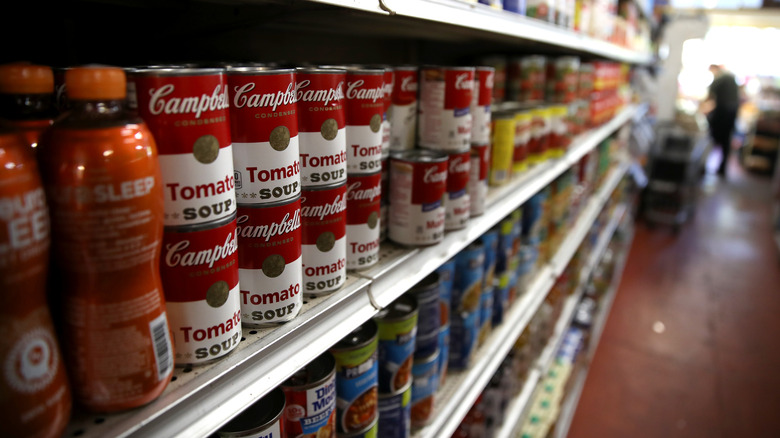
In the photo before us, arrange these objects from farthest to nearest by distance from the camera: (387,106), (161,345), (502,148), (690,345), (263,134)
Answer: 1. (690,345)
2. (502,148)
3. (387,106)
4. (263,134)
5. (161,345)

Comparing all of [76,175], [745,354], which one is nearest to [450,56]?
[76,175]

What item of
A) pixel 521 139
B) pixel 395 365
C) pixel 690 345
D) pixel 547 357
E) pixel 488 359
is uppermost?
pixel 521 139

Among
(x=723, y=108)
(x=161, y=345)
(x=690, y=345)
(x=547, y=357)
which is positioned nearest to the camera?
(x=161, y=345)

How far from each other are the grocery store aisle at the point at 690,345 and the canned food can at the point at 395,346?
1.91 m

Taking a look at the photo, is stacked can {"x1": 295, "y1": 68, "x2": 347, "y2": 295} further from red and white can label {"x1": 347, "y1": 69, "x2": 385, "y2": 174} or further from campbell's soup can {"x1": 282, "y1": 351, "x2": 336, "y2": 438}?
campbell's soup can {"x1": 282, "y1": 351, "x2": 336, "y2": 438}

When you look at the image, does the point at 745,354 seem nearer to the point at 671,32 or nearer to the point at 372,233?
the point at 372,233

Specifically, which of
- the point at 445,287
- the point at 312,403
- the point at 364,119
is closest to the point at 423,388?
the point at 445,287

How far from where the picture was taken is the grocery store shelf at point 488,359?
1.37 m

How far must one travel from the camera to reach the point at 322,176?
0.83 m

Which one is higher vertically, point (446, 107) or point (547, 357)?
point (446, 107)

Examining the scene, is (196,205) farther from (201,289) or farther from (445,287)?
(445,287)

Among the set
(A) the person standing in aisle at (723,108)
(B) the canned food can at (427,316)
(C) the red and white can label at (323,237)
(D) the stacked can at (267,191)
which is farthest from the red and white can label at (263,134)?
(A) the person standing in aisle at (723,108)

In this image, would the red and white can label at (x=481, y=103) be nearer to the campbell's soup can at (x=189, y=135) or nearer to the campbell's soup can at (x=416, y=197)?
the campbell's soup can at (x=416, y=197)

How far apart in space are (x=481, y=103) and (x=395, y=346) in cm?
62
